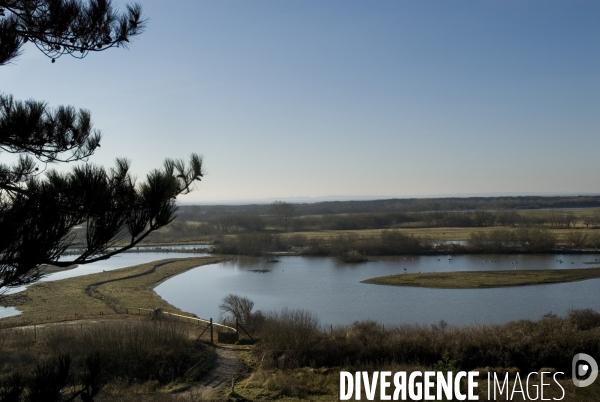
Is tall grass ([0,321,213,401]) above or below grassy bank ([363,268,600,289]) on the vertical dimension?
above

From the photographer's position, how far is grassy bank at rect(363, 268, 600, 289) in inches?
1390

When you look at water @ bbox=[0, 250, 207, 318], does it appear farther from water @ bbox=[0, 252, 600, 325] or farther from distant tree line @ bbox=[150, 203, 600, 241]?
distant tree line @ bbox=[150, 203, 600, 241]

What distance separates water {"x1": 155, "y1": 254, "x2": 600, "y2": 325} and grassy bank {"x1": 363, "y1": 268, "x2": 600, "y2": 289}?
4.17ft

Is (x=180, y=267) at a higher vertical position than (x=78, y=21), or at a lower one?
lower

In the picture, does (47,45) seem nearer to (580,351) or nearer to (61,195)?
(61,195)

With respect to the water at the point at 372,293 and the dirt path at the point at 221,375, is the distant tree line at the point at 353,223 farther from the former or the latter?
the dirt path at the point at 221,375

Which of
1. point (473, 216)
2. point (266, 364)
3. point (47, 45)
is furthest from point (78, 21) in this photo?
point (473, 216)

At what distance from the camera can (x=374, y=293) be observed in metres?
32.2

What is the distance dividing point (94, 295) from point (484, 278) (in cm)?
2674

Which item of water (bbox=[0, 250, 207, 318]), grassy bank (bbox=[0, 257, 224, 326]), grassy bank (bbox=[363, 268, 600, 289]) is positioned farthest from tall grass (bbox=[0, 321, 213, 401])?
water (bbox=[0, 250, 207, 318])

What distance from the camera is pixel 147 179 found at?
204 inches

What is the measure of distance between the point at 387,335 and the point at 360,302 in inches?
479

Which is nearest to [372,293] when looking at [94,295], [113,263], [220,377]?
[94,295]

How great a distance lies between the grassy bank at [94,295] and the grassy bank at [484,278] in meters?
16.0
